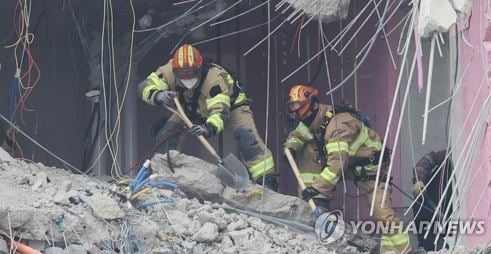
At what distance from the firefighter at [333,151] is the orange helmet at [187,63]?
84 centimetres

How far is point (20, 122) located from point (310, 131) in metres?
3.50

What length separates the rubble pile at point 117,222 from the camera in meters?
7.15

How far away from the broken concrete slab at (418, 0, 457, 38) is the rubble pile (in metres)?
2.68

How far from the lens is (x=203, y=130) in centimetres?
939

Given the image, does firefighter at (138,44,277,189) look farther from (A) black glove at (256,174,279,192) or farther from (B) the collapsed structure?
(B) the collapsed structure

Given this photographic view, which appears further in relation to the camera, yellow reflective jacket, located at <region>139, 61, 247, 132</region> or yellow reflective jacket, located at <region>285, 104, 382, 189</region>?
yellow reflective jacket, located at <region>139, 61, 247, 132</region>

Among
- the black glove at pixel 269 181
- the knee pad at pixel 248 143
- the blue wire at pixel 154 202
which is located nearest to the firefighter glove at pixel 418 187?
the black glove at pixel 269 181

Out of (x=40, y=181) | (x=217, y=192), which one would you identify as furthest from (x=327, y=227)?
(x=40, y=181)

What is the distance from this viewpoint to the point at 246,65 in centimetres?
1277

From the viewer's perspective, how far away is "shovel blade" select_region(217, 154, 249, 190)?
9.22 meters

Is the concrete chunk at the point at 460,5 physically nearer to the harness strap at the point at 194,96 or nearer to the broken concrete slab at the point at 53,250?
the broken concrete slab at the point at 53,250

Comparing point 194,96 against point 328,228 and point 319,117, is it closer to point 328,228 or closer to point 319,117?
point 319,117

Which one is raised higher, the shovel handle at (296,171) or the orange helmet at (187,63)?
the orange helmet at (187,63)

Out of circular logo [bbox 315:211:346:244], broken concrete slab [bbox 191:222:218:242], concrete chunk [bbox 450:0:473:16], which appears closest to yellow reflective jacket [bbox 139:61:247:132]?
circular logo [bbox 315:211:346:244]
